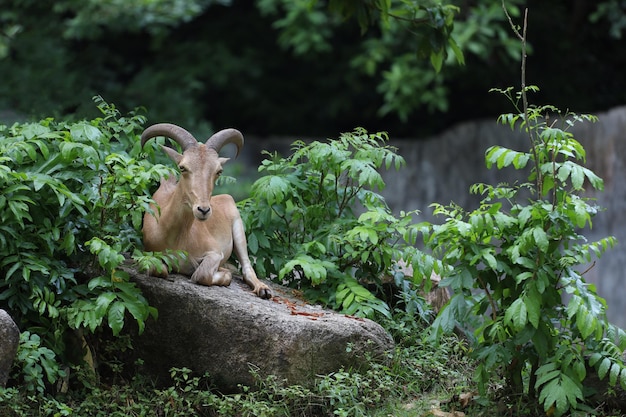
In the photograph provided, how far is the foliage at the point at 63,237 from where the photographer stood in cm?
573

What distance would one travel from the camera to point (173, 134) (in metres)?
6.40

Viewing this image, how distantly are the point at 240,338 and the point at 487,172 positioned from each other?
7.34 metres

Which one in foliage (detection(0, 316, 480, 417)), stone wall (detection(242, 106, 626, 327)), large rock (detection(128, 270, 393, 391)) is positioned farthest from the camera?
stone wall (detection(242, 106, 626, 327))

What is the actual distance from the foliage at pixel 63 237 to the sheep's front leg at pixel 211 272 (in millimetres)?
404

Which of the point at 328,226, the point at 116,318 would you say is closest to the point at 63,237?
the point at 116,318

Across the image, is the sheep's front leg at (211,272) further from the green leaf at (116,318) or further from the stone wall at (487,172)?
the stone wall at (487,172)

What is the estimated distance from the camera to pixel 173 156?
6328mm

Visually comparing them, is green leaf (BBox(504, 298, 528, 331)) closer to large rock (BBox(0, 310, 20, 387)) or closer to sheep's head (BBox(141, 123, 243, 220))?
sheep's head (BBox(141, 123, 243, 220))

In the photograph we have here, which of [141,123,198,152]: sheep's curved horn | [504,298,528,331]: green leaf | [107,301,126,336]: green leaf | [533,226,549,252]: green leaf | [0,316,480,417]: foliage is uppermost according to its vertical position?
[141,123,198,152]: sheep's curved horn

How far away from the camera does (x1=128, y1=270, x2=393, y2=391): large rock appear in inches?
231

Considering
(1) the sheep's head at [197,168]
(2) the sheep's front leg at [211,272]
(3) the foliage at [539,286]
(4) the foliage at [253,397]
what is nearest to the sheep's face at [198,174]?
(1) the sheep's head at [197,168]

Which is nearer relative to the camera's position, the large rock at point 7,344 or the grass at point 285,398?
the large rock at point 7,344

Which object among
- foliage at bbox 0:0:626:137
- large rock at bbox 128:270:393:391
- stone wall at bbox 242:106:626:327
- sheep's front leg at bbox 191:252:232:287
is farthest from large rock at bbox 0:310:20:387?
stone wall at bbox 242:106:626:327

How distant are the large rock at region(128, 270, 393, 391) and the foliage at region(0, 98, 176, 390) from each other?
20cm
